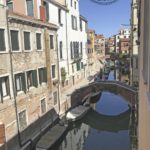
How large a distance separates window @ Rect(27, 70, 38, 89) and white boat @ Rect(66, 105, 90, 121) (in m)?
5.90

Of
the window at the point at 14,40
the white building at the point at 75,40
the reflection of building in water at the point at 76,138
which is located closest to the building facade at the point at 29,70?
the window at the point at 14,40

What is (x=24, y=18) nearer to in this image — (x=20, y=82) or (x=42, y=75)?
(x=20, y=82)

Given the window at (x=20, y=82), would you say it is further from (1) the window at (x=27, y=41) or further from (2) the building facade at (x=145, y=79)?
(2) the building facade at (x=145, y=79)

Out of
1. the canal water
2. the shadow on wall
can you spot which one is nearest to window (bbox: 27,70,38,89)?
the shadow on wall

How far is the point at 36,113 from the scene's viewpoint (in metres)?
18.1

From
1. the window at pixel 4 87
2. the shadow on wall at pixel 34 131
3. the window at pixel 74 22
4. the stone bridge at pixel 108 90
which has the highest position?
the window at pixel 74 22

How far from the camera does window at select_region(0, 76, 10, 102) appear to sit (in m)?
13.7

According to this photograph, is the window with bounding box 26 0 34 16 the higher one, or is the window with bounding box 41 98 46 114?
the window with bounding box 26 0 34 16

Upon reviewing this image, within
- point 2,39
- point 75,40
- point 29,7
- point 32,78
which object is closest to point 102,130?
point 32,78

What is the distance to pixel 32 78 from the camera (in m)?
17.5

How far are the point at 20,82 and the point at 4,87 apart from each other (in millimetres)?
1822

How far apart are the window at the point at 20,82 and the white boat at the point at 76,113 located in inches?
296

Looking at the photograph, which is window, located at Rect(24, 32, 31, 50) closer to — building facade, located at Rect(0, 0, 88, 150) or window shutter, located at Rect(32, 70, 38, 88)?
building facade, located at Rect(0, 0, 88, 150)

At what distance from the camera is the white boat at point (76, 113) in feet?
73.9
